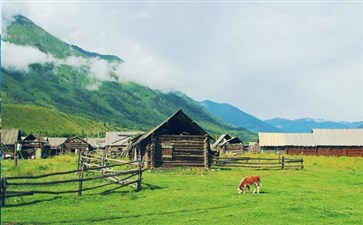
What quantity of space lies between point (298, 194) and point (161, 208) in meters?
9.69

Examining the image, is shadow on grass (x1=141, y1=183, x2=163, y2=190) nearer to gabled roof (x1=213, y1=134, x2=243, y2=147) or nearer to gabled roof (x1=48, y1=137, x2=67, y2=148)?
gabled roof (x1=213, y1=134, x2=243, y2=147)

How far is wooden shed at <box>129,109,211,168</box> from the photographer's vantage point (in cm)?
4400

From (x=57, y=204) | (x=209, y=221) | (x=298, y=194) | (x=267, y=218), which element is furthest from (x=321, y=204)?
(x=57, y=204)

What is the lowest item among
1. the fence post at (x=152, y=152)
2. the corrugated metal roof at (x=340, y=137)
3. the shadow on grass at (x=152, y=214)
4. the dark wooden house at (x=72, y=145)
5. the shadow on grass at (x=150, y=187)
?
the shadow on grass at (x=152, y=214)

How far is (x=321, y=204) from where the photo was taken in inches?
828

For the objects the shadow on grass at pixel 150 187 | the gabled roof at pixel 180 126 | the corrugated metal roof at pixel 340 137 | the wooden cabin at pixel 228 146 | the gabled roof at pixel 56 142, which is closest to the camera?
the shadow on grass at pixel 150 187

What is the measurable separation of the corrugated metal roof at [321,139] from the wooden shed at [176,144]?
179 feet

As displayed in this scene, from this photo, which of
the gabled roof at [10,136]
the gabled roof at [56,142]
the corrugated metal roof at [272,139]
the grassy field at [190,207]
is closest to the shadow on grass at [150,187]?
the grassy field at [190,207]

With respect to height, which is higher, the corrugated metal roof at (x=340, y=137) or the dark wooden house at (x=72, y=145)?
the corrugated metal roof at (x=340, y=137)

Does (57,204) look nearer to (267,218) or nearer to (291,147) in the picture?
(267,218)

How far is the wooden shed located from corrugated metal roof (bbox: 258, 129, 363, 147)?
179 feet

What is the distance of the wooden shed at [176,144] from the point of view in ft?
144

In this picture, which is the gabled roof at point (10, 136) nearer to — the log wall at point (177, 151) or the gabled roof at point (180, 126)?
the gabled roof at point (180, 126)

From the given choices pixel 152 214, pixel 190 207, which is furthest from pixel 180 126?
pixel 152 214
